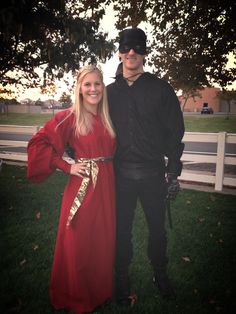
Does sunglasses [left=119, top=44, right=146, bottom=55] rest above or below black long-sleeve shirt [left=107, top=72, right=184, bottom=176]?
above

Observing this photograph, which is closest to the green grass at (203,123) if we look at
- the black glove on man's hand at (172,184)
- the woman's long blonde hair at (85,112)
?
the black glove on man's hand at (172,184)

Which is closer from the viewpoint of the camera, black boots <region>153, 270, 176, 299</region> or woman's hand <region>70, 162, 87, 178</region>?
woman's hand <region>70, 162, 87, 178</region>

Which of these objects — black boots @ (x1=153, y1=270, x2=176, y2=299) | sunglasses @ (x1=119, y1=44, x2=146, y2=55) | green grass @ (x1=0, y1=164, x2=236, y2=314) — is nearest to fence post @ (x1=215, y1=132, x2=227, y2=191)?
green grass @ (x1=0, y1=164, x2=236, y2=314)

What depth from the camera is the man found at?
2.90 m

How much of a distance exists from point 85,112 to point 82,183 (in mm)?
658

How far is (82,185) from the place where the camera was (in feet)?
9.05

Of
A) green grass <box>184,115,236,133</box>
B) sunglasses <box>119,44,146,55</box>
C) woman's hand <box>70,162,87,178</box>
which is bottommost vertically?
green grass <box>184,115,236,133</box>

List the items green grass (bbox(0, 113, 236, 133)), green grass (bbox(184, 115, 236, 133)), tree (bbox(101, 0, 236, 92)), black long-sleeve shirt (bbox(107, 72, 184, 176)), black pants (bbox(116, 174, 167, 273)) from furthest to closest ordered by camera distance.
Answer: green grass (bbox(0, 113, 236, 133)) < green grass (bbox(184, 115, 236, 133)) < tree (bbox(101, 0, 236, 92)) < black pants (bbox(116, 174, 167, 273)) < black long-sleeve shirt (bbox(107, 72, 184, 176))

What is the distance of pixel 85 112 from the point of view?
278cm

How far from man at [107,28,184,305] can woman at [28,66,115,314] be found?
0.57 feet

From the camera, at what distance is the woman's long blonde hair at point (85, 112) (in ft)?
8.88

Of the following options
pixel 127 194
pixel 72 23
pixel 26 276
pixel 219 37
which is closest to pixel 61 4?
pixel 72 23

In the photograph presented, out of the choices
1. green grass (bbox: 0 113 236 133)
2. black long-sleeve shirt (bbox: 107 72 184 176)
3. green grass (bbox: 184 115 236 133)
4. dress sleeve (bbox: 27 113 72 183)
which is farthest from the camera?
green grass (bbox: 0 113 236 133)

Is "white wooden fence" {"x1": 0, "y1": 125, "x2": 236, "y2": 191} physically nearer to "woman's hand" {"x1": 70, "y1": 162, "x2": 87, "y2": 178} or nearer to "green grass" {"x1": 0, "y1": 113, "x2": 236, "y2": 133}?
"woman's hand" {"x1": 70, "y1": 162, "x2": 87, "y2": 178}
